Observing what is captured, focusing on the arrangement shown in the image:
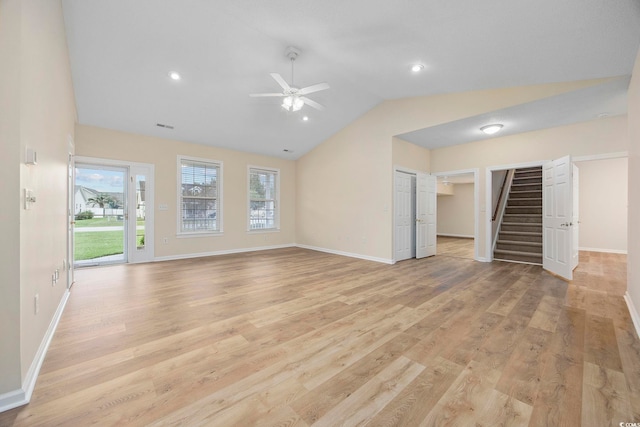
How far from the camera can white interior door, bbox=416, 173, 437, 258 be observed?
6266 mm

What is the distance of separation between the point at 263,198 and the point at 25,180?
6052 mm

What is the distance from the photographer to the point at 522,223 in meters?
6.66

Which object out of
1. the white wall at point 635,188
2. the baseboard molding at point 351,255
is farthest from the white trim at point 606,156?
the baseboard molding at point 351,255

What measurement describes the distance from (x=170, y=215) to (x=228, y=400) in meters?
5.42

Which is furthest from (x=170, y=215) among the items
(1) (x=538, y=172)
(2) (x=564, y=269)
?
(1) (x=538, y=172)

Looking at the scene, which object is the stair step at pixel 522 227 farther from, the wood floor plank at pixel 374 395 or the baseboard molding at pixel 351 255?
the wood floor plank at pixel 374 395

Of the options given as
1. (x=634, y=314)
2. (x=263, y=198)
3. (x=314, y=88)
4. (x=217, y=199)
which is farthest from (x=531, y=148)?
(x=217, y=199)

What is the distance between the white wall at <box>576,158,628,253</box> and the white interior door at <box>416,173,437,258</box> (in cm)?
399

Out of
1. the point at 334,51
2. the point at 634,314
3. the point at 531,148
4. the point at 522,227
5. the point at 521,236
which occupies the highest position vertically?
the point at 334,51

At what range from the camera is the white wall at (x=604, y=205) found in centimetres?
683

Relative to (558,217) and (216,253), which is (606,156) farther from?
(216,253)

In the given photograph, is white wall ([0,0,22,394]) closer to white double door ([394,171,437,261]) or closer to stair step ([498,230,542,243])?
white double door ([394,171,437,261])

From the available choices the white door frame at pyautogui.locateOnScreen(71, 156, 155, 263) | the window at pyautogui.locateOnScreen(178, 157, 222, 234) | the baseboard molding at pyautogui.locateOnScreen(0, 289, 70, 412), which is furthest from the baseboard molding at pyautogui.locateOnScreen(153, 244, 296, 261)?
the baseboard molding at pyautogui.locateOnScreen(0, 289, 70, 412)

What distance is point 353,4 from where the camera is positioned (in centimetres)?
263
